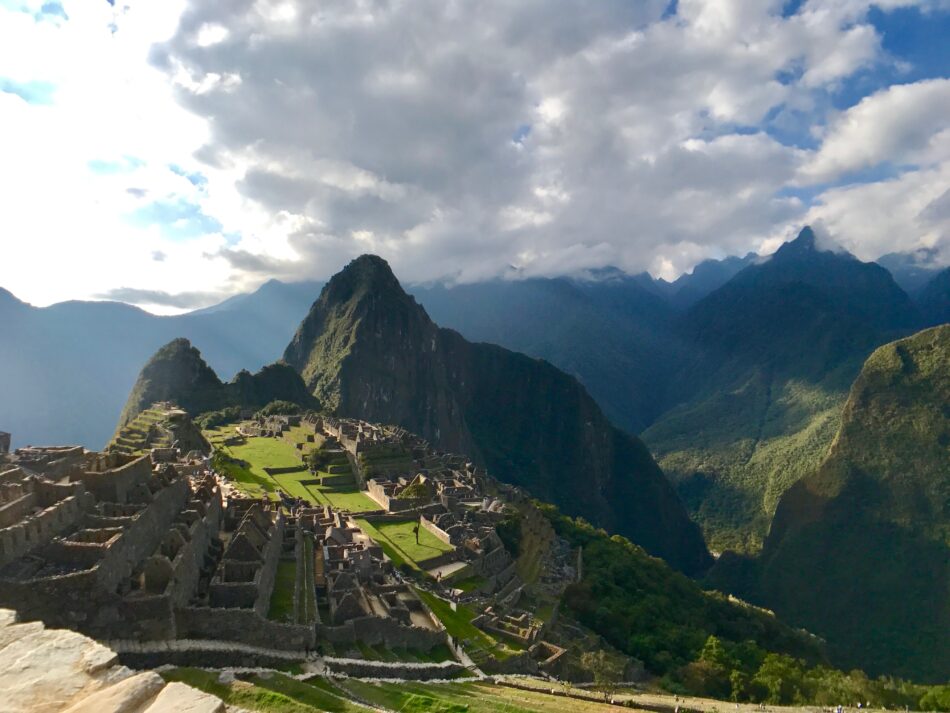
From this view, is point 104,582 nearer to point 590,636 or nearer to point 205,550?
point 205,550

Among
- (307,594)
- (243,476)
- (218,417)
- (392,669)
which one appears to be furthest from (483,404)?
(392,669)

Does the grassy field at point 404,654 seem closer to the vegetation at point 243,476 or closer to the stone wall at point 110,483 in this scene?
the stone wall at point 110,483

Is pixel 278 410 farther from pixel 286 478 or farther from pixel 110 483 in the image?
pixel 110 483

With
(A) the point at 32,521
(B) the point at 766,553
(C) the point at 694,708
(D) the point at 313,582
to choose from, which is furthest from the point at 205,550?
(B) the point at 766,553

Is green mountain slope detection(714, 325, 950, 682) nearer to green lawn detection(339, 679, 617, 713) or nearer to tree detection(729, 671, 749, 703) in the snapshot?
tree detection(729, 671, 749, 703)

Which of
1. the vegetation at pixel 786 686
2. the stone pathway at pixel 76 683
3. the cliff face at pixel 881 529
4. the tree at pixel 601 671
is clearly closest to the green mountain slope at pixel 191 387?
the tree at pixel 601 671
